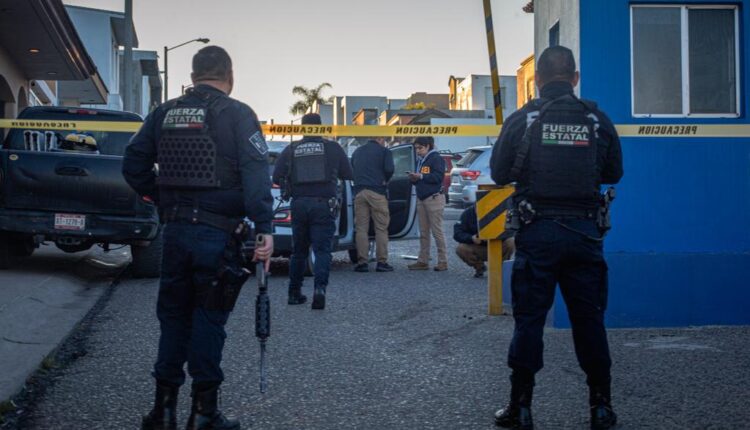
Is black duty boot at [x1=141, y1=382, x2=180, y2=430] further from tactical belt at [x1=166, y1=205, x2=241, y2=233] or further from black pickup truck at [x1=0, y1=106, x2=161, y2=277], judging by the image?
black pickup truck at [x1=0, y1=106, x2=161, y2=277]

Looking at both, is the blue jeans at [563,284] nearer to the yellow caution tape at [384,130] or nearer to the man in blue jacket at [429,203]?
the yellow caution tape at [384,130]

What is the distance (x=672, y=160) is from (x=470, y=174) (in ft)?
50.6

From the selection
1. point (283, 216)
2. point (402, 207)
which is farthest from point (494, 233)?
point (402, 207)

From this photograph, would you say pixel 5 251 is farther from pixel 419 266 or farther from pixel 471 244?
pixel 471 244

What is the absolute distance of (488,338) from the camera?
7500mm

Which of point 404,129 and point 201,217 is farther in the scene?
point 404,129

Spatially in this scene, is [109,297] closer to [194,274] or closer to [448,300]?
[448,300]

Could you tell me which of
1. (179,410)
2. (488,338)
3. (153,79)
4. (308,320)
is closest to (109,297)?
(308,320)

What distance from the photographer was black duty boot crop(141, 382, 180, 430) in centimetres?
459

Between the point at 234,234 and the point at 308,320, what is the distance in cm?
383

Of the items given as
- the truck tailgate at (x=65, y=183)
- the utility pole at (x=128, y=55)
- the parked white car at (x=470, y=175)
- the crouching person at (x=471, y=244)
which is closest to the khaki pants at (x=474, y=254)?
the crouching person at (x=471, y=244)

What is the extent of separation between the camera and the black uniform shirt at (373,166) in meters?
12.7

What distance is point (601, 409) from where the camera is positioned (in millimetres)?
4766

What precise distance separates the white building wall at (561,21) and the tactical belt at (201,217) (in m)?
4.20
